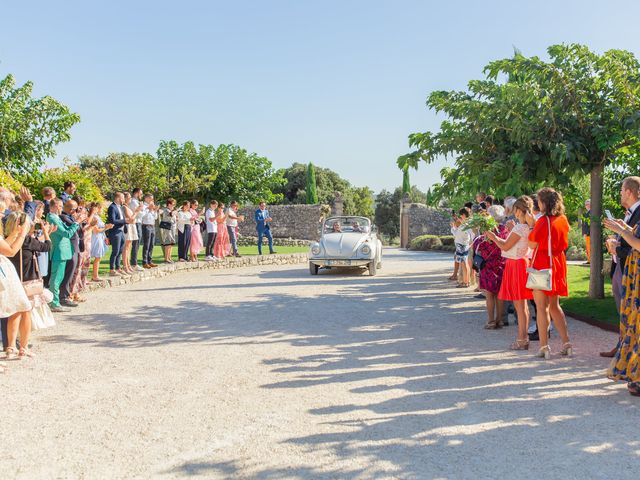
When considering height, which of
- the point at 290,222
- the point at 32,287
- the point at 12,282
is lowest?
the point at 32,287

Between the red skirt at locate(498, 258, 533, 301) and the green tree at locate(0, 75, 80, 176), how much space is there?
54.1ft

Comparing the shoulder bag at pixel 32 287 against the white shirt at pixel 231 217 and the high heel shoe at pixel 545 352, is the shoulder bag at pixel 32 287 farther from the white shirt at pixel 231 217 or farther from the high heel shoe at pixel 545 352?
the white shirt at pixel 231 217

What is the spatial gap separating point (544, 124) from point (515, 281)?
3.47m

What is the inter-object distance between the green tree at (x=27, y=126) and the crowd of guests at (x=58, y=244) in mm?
5399

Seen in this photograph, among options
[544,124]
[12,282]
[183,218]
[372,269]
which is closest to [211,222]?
[183,218]

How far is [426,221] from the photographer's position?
39.1m

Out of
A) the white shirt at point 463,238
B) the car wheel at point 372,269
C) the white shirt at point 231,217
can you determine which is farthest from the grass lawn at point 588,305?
the white shirt at point 231,217

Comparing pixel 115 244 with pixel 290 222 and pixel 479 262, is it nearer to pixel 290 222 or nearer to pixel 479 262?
pixel 479 262

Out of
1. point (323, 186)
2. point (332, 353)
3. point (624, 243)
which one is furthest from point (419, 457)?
point (323, 186)

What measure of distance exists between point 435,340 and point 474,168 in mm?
3660

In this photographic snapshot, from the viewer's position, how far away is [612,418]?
4344 millimetres

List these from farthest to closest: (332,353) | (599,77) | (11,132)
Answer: (11,132)
(599,77)
(332,353)

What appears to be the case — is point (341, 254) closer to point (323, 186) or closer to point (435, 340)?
point (435, 340)

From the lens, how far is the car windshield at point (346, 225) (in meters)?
16.3
